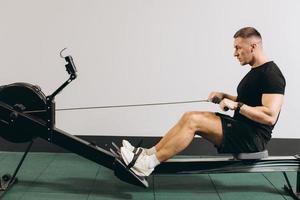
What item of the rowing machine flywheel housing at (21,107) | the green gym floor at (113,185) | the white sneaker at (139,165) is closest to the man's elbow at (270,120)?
the green gym floor at (113,185)

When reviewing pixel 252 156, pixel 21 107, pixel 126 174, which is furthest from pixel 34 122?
pixel 252 156

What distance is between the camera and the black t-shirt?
2805 mm

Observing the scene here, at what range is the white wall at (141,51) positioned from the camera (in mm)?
3779

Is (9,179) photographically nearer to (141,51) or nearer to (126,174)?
(126,174)

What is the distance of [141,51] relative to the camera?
3.85 meters

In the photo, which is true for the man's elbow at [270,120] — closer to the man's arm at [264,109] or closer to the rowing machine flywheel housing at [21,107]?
the man's arm at [264,109]

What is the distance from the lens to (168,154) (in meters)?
2.90

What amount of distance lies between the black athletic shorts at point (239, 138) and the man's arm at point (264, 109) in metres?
0.14

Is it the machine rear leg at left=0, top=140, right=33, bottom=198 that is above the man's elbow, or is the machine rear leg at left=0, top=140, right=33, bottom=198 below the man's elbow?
below

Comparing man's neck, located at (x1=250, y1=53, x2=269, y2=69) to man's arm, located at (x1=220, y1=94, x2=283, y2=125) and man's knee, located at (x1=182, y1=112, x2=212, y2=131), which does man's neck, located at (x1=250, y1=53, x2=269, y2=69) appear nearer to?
man's arm, located at (x1=220, y1=94, x2=283, y2=125)

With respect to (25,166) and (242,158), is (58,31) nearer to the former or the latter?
(25,166)

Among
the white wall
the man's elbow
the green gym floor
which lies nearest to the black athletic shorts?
the man's elbow

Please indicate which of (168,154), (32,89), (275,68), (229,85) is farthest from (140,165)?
(229,85)

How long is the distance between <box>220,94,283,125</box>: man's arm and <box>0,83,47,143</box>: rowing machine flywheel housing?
121 centimetres
